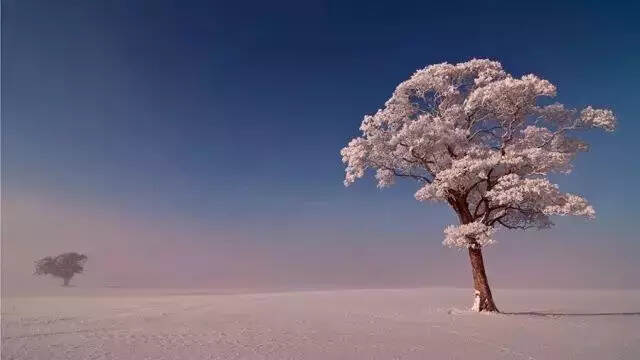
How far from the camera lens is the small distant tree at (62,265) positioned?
79.2 m

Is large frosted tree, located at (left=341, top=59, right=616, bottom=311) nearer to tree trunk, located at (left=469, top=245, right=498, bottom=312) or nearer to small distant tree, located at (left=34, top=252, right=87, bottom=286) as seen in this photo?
tree trunk, located at (left=469, top=245, right=498, bottom=312)

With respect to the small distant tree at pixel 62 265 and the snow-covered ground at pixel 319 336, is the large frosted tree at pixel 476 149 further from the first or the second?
the small distant tree at pixel 62 265

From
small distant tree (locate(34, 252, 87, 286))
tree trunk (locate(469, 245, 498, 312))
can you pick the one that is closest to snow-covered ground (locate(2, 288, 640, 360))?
tree trunk (locate(469, 245, 498, 312))

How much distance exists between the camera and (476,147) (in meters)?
25.2

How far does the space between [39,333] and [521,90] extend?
2419cm

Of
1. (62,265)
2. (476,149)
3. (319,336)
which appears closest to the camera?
(319,336)

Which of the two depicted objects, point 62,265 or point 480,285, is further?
point 62,265

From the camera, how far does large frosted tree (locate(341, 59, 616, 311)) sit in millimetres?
23453

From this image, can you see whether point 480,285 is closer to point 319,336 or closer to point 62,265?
point 319,336

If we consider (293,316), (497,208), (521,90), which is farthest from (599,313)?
(293,316)

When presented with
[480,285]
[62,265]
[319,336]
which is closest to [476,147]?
[480,285]

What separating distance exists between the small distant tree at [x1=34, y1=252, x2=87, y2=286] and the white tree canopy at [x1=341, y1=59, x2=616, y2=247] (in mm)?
72234

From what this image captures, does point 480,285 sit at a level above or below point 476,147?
below

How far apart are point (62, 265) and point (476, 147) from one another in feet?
258
